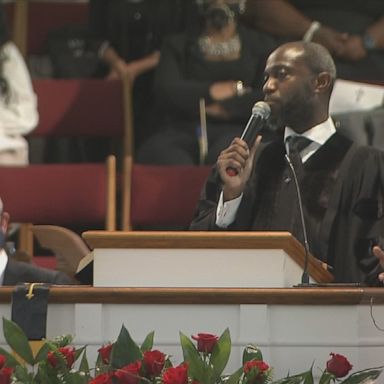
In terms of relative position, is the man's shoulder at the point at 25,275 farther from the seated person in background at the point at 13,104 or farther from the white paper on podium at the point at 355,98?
the seated person in background at the point at 13,104

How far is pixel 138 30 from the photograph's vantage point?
6.60 meters

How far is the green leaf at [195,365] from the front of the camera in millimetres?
2883

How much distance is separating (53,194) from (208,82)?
93cm

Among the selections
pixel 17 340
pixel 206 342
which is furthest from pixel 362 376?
pixel 17 340

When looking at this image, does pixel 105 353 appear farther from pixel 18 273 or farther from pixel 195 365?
pixel 18 273

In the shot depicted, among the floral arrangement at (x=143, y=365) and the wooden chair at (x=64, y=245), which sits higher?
the floral arrangement at (x=143, y=365)

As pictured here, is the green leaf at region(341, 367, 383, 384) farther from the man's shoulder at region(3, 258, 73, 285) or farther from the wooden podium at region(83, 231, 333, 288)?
the man's shoulder at region(3, 258, 73, 285)

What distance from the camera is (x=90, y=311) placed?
10.3 ft

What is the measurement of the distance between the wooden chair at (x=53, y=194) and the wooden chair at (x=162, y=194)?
0.28ft

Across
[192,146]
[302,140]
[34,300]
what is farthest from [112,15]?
[34,300]

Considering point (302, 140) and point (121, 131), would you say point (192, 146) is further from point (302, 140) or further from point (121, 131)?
point (302, 140)

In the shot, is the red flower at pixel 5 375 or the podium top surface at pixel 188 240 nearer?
the red flower at pixel 5 375

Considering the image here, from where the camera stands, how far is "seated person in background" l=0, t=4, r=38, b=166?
604 centimetres

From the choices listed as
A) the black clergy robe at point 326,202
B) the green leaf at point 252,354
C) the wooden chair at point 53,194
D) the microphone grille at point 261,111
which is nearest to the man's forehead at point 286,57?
the black clergy robe at point 326,202
